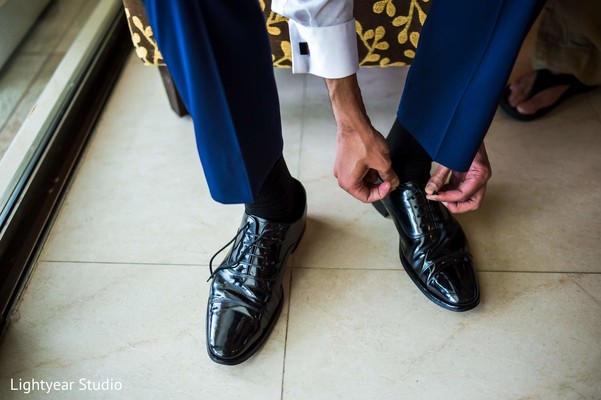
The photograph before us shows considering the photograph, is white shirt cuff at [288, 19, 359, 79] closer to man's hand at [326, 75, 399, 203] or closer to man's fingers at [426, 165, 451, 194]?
man's hand at [326, 75, 399, 203]

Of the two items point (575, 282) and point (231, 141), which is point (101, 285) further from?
point (575, 282)

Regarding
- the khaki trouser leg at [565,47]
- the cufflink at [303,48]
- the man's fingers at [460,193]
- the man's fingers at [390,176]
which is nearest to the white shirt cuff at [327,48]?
the cufflink at [303,48]

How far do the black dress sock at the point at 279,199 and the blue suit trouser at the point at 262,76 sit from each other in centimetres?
6

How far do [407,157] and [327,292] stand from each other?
25 cm

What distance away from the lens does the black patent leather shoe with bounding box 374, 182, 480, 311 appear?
0.69 meters

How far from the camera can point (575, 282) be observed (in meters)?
0.73

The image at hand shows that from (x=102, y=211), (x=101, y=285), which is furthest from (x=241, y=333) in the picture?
(x=102, y=211)

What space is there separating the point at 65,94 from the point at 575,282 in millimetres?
1107

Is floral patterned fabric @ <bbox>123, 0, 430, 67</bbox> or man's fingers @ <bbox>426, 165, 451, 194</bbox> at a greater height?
floral patterned fabric @ <bbox>123, 0, 430, 67</bbox>

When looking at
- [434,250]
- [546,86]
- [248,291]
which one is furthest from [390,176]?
[546,86]

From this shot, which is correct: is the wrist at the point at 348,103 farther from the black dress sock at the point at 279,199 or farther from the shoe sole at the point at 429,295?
the shoe sole at the point at 429,295

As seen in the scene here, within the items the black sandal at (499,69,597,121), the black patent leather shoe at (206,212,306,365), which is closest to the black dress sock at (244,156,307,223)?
the black patent leather shoe at (206,212,306,365)

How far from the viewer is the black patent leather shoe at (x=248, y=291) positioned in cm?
66

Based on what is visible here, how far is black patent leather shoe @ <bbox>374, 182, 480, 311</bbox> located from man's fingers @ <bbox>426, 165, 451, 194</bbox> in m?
0.03
